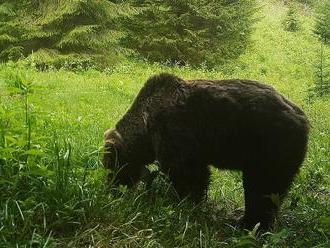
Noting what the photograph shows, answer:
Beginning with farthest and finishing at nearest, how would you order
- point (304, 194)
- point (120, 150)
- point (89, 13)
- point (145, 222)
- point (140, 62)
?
1. point (140, 62)
2. point (89, 13)
3. point (304, 194)
4. point (120, 150)
5. point (145, 222)

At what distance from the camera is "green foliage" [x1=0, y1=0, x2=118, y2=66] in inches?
644

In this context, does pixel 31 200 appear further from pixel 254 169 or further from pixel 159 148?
pixel 254 169

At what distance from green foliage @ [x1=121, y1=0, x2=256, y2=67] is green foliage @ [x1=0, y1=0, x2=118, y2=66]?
1.71m

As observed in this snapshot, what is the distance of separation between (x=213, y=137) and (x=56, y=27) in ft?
40.0

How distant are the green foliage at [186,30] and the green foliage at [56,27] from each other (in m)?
1.71

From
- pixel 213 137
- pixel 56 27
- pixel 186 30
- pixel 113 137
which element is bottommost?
pixel 186 30

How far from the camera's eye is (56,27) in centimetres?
1681

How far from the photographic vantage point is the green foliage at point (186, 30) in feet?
60.9

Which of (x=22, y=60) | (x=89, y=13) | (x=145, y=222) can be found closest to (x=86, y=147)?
(x=145, y=222)

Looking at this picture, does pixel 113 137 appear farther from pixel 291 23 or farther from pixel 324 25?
pixel 291 23

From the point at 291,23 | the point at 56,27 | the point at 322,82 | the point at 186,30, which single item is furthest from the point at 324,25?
the point at 56,27

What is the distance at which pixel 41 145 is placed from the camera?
15.7ft

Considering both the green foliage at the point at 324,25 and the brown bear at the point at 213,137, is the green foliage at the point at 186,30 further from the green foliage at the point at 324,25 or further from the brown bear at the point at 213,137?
the brown bear at the point at 213,137

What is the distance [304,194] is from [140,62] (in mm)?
12606
